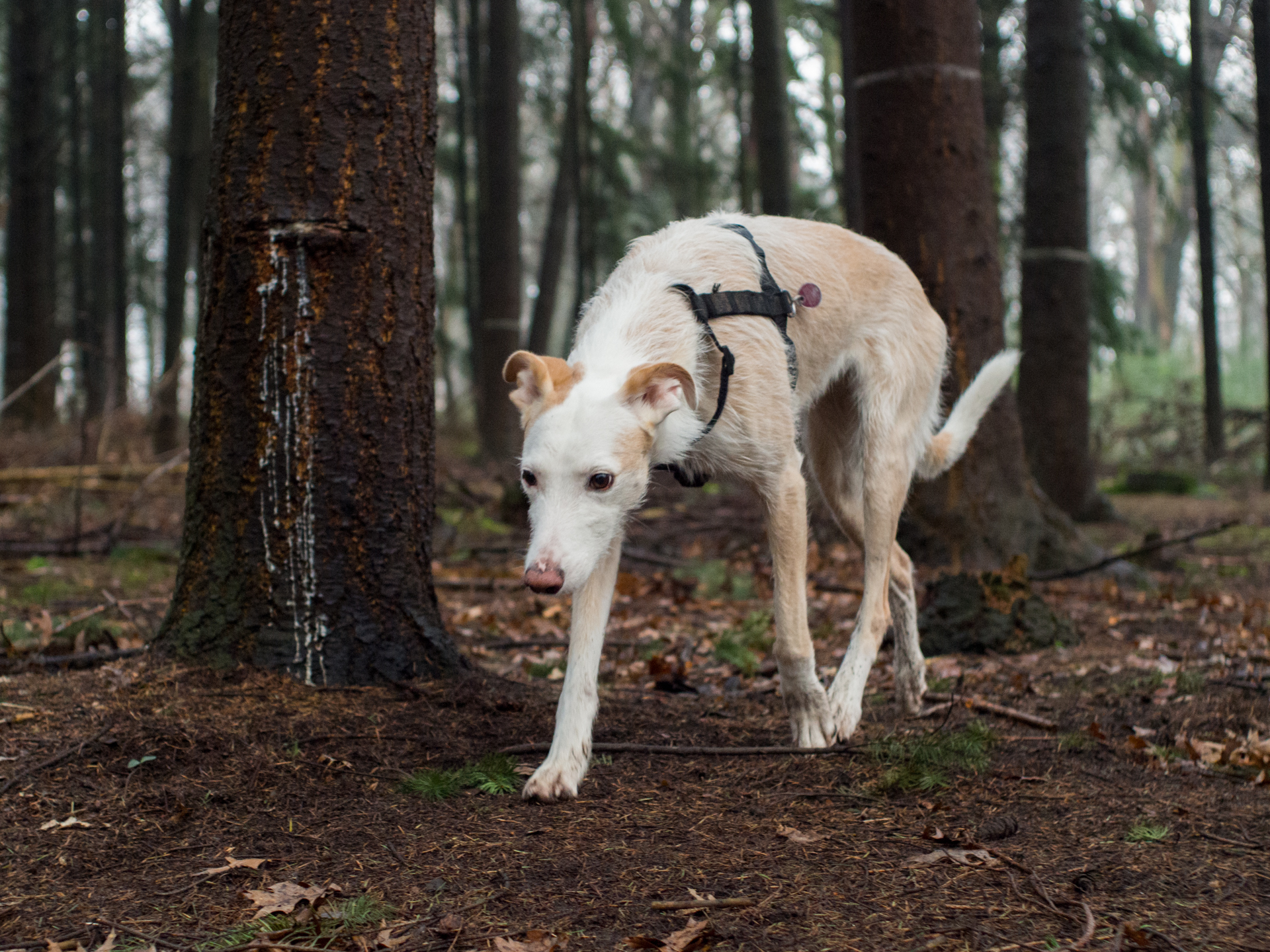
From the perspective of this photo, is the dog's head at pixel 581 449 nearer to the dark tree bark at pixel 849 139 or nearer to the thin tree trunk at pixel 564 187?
the dark tree bark at pixel 849 139

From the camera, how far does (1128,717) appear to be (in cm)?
392

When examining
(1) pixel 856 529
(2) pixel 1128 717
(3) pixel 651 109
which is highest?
(3) pixel 651 109

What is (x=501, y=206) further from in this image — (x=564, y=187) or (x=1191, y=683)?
(x=1191, y=683)

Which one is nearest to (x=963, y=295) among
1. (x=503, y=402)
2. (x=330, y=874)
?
(x=330, y=874)

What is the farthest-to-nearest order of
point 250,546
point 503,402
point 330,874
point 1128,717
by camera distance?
point 503,402, point 1128,717, point 250,546, point 330,874

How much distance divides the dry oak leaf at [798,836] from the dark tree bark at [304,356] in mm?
1524

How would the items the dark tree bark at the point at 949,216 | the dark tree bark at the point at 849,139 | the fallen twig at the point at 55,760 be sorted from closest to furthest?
the fallen twig at the point at 55,760
the dark tree bark at the point at 949,216
the dark tree bark at the point at 849,139

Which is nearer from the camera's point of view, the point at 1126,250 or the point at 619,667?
the point at 619,667

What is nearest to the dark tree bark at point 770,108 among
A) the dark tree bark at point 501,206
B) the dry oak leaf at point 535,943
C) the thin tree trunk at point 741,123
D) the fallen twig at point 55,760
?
the thin tree trunk at point 741,123

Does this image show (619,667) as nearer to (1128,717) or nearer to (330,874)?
(1128,717)

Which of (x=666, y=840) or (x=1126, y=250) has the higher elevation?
(x=1126, y=250)

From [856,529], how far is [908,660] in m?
0.72

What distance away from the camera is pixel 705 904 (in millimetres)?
2338

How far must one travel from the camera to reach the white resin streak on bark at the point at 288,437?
3.52m
